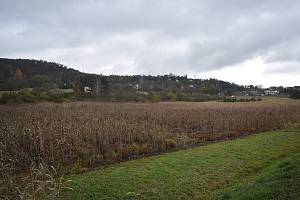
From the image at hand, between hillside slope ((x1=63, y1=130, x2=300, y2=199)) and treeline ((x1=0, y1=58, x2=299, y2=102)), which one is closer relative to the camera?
hillside slope ((x1=63, y1=130, x2=300, y2=199))

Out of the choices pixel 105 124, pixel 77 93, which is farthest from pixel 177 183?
pixel 77 93

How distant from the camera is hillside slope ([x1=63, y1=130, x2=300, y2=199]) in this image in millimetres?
8555

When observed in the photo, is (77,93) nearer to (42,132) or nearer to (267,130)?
(267,130)

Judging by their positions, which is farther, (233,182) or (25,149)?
(25,149)

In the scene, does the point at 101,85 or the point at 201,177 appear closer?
the point at 201,177

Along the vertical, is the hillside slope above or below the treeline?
below

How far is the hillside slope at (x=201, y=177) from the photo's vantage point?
855 cm

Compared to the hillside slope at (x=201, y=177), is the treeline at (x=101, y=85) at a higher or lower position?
higher

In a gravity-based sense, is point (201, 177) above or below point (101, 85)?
below

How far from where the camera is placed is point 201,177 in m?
10.7

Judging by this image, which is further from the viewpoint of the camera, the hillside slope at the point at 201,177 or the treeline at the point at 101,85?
the treeline at the point at 101,85

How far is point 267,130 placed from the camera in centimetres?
2391

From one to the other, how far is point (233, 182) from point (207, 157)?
3254mm

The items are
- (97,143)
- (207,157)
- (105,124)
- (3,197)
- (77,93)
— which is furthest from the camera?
(77,93)
